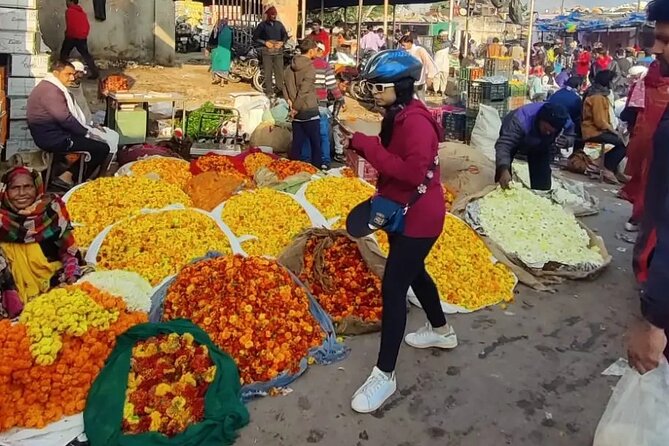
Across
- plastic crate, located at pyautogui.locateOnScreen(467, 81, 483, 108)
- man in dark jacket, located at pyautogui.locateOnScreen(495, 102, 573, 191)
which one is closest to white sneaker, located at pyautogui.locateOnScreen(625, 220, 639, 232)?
man in dark jacket, located at pyautogui.locateOnScreen(495, 102, 573, 191)

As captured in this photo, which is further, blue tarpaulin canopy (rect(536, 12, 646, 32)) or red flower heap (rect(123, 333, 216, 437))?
blue tarpaulin canopy (rect(536, 12, 646, 32))

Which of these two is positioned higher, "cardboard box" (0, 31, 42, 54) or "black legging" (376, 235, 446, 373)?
"cardboard box" (0, 31, 42, 54)

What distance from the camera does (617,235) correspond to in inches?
277

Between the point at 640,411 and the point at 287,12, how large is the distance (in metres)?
16.2

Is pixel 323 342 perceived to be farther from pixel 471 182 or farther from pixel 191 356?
pixel 471 182

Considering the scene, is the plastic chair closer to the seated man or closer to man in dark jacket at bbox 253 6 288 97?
the seated man

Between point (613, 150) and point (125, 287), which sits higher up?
point (613, 150)

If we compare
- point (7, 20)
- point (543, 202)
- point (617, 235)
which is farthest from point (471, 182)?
point (7, 20)

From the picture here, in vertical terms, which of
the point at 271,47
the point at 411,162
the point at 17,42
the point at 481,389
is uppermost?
the point at 271,47

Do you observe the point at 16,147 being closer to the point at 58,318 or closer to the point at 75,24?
the point at 58,318

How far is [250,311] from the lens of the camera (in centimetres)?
388

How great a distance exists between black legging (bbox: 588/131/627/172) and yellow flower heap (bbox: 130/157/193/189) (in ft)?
19.6

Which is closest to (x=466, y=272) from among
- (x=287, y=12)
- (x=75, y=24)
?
(x=75, y=24)

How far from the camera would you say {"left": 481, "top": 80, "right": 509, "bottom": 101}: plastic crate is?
1077 centimetres
